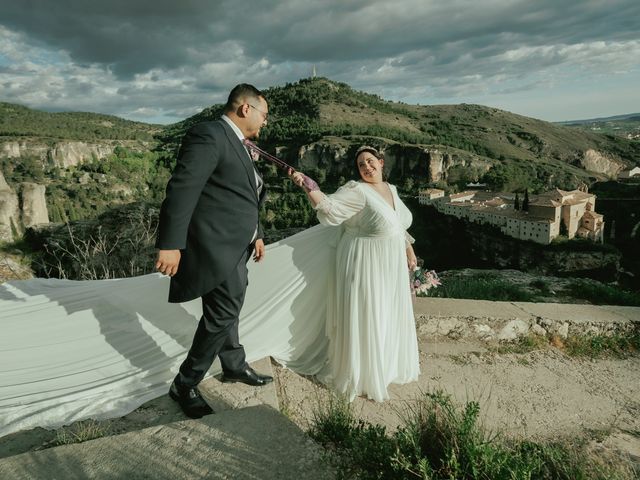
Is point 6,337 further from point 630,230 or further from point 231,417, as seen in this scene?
point 630,230

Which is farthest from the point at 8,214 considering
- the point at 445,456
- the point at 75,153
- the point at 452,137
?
the point at 452,137

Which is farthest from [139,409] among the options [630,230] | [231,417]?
[630,230]

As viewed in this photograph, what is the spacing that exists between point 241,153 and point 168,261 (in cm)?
69

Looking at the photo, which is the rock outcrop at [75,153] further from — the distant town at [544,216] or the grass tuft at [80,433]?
the grass tuft at [80,433]

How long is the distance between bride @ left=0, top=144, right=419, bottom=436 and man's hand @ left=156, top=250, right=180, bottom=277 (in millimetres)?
939

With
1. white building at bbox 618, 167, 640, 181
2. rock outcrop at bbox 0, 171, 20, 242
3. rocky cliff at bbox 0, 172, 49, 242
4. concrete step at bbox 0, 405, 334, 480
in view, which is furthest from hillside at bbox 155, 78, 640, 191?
concrete step at bbox 0, 405, 334, 480

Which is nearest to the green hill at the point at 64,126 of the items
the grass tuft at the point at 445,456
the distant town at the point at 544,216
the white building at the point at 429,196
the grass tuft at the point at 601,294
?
the white building at the point at 429,196

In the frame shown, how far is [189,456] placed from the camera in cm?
170

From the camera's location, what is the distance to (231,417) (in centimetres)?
197

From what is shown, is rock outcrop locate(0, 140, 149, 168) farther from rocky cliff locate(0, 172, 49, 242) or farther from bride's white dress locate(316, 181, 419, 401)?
bride's white dress locate(316, 181, 419, 401)

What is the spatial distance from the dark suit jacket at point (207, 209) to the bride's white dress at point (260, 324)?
647 mm

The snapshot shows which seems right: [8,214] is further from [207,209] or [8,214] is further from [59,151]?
[59,151]

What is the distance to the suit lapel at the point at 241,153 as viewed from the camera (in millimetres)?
2232

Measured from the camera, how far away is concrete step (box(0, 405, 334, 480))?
158 cm
